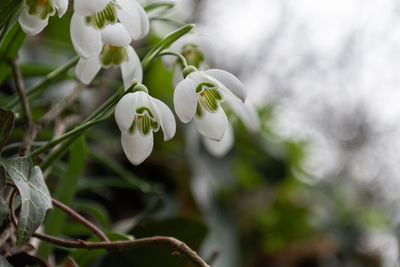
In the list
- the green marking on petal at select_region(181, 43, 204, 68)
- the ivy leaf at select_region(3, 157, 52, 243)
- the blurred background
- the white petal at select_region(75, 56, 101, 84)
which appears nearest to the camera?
the ivy leaf at select_region(3, 157, 52, 243)

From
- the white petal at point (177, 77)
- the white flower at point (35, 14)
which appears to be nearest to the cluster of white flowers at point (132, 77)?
the white flower at point (35, 14)

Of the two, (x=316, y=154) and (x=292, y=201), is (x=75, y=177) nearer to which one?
(x=292, y=201)

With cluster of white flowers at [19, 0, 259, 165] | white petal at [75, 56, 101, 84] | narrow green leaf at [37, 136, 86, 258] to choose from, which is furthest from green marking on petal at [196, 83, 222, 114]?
narrow green leaf at [37, 136, 86, 258]

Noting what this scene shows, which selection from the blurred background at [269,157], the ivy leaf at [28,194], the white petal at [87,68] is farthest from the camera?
the blurred background at [269,157]

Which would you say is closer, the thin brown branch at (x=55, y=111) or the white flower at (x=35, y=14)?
the white flower at (x=35, y=14)

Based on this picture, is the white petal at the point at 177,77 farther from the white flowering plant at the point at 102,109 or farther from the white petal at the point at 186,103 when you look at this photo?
the white petal at the point at 186,103

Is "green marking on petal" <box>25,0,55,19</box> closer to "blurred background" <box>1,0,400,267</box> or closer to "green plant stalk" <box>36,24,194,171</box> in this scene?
"green plant stalk" <box>36,24,194,171</box>

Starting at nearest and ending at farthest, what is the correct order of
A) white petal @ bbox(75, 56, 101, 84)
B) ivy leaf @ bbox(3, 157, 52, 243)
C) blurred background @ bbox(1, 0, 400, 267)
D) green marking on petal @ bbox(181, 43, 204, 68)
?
ivy leaf @ bbox(3, 157, 52, 243) < white petal @ bbox(75, 56, 101, 84) < green marking on petal @ bbox(181, 43, 204, 68) < blurred background @ bbox(1, 0, 400, 267)

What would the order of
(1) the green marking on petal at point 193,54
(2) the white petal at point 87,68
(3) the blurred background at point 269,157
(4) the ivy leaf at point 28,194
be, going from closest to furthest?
1. (4) the ivy leaf at point 28,194
2. (2) the white petal at point 87,68
3. (1) the green marking on petal at point 193,54
4. (3) the blurred background at point 269,157
